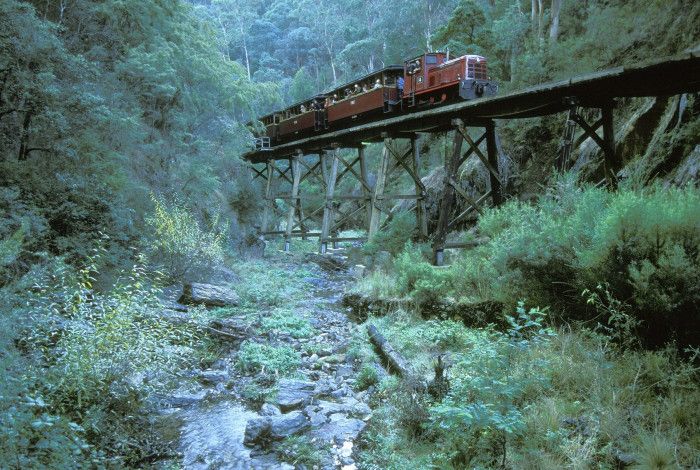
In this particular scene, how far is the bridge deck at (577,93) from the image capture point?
581cm

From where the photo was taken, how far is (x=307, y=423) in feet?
13.5

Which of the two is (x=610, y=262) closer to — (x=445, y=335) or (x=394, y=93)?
(x=445, y=335)

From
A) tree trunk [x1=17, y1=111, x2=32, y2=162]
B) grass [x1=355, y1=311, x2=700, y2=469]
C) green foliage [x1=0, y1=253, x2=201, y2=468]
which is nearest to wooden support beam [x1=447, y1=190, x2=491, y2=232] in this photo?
grass [x1=355, y1=311, x2=700, y2=469]

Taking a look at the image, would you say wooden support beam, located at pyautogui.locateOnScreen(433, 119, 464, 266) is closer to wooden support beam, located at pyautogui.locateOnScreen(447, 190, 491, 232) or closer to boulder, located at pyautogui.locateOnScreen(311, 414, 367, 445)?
wooden support beam, located at pyautogui.locateOnScreen(447, 190, 491, 232)

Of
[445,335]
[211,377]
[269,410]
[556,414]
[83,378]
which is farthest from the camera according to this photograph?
[445,335]

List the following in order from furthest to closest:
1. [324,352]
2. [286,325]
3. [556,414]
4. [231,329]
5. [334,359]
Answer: [286,325]
[231,329]
[324,352]
[334,359]
[556,414]

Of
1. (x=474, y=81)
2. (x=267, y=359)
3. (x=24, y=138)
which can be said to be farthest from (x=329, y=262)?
(x=24, y=138)

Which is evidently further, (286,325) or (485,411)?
(286,325)

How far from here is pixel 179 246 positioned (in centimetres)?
879

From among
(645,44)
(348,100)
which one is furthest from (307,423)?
(348,100)

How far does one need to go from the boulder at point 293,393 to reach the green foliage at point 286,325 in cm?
196

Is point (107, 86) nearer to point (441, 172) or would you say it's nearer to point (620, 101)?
point (441, 172)

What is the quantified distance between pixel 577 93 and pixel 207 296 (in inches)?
290

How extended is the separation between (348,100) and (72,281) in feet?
40.4
